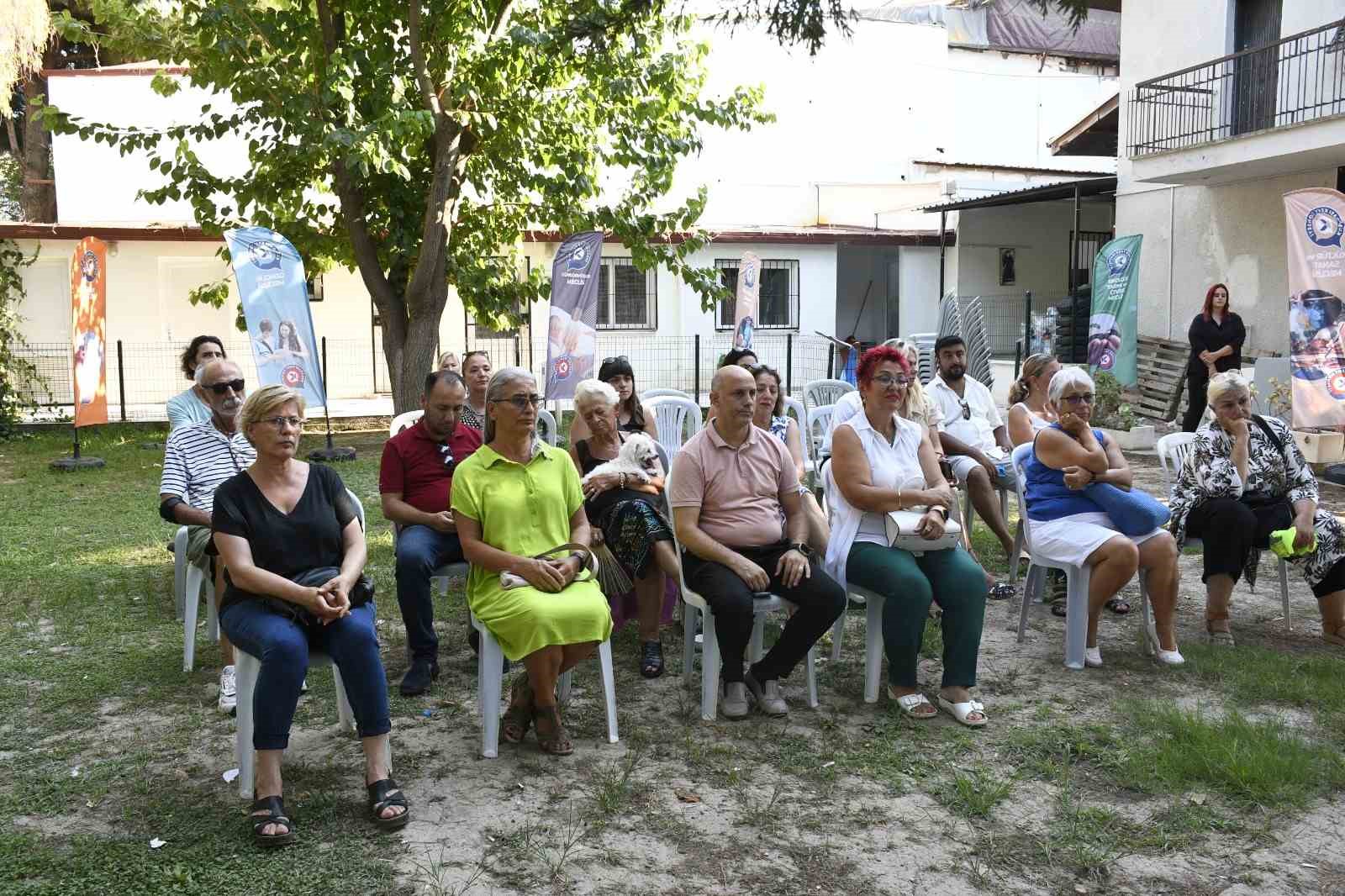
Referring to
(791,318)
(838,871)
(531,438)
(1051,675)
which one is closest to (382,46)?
(531,438)

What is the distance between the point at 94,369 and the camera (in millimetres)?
11320

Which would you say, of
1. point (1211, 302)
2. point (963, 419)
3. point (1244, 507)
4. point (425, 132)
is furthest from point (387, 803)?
point (1211, 302)

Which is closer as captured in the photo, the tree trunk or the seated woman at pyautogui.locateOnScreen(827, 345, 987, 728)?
the seated woman at pyautogui.locateOnScreen(827, 345, 987, 728)

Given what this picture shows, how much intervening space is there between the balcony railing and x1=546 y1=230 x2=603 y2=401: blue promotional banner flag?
783 centimetres

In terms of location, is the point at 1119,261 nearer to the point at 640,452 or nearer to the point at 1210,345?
the point at 1210,345

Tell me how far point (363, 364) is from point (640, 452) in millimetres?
13588

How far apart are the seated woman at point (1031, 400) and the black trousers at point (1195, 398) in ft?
20.2

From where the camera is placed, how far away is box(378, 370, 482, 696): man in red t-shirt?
475 centimetres

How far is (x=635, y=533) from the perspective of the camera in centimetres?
505

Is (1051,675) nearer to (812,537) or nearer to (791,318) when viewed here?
(812,537)

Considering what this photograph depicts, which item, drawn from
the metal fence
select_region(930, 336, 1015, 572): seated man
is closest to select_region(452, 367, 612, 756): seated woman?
select_region(930, 336, 1015, 572): seated man

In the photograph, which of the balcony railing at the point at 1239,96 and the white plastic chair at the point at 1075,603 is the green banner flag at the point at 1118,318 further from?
the white plastic chair at the point at 1075,603

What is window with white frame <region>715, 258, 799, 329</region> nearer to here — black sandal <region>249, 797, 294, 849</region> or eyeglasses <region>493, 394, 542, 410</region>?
eyeglasses <region>493, 394, 542, 410</region>

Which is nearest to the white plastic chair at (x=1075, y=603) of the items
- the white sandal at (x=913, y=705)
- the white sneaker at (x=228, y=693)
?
the white sandal at (x=913, y=705)
